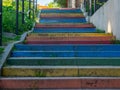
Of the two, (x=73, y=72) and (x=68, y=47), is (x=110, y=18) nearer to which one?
(x=68, y=47)

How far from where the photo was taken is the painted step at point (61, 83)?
646cm

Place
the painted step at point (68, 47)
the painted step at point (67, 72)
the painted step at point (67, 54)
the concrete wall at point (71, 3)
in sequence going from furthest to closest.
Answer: the concrete wall at point (71, 3)
the painted step at point (68, 47)
the painted step at point (67, 54)
the painted step at point (67, 72)

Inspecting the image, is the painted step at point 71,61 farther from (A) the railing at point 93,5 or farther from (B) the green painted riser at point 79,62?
(A) the railing at point 93,5

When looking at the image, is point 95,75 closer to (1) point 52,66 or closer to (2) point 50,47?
(1) point 52,66

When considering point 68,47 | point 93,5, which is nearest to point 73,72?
point 68,47

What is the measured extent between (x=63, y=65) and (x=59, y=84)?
3.16ft

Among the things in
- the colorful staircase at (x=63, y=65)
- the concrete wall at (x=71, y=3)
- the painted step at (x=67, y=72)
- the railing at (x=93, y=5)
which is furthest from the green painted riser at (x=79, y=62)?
the concrete wall at (x=71, y=3)

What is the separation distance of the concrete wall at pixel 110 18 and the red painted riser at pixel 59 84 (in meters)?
3.31

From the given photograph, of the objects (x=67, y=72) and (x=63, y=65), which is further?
(x=63, y=65)

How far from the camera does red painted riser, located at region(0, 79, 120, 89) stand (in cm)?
646

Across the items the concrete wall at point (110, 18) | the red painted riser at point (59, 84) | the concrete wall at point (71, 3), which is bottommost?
the red painted riser at point (59, 84)

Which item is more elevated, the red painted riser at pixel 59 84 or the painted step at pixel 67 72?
the painted step at pixel 67 72

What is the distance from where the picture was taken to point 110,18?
10.9 meters

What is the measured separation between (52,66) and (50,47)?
1.30m
